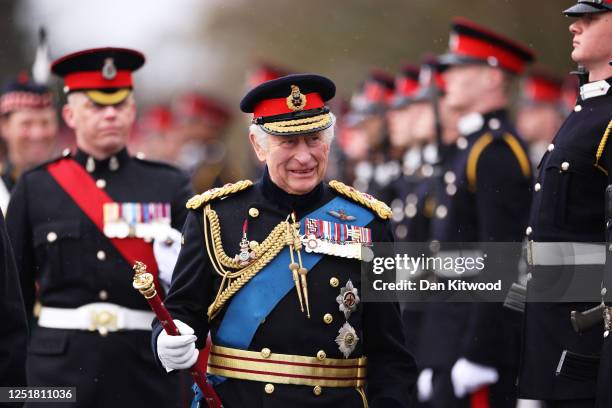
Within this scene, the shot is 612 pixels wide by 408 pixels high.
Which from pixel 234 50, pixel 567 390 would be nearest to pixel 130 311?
pixel 567 390

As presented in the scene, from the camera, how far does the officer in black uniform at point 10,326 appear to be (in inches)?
180

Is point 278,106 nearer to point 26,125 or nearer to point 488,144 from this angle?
point 488,144

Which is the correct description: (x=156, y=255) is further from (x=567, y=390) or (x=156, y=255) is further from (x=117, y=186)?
(x=567, y=390)

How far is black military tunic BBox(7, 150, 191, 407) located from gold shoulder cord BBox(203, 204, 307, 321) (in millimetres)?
1616

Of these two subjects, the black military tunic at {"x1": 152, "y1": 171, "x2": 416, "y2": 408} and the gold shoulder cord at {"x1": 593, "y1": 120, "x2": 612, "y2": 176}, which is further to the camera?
the gold shoulder cord at {"x1": 593, "y1": 120, "x2": 612, "y2": 176}

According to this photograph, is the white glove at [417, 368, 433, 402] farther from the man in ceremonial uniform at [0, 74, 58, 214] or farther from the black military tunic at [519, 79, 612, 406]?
the man in ceremonial uniform at [0, 74, 58, 214]

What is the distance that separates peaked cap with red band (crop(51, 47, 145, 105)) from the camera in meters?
7.02

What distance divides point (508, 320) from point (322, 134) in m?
Result: 2.52

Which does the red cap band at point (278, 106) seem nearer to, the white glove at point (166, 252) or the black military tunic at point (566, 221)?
the black military tunic at point (566, 221)

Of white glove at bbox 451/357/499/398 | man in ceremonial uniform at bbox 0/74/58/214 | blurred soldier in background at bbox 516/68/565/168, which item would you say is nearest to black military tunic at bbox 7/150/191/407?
white glove at bbox 451/357/499/398

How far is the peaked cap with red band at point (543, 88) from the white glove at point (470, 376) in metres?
7.92

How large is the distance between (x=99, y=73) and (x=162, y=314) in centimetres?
259

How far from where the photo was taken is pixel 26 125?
9.95m

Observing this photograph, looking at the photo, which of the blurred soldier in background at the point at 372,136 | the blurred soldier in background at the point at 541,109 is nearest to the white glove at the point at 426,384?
the blurred soldier in background at the point at 372,136
